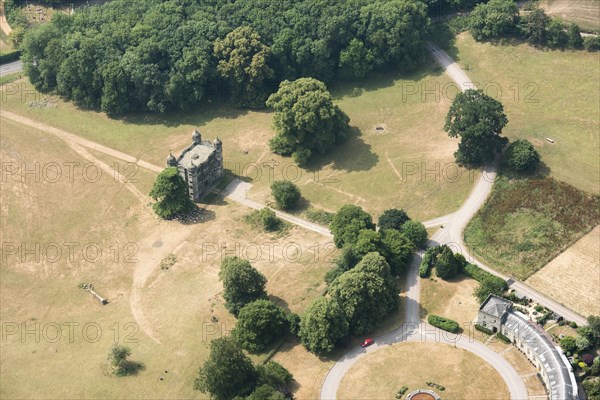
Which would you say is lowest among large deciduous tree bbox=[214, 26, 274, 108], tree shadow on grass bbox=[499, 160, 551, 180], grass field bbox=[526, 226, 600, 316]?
grass field bbox=[526, 226, 600, 316]

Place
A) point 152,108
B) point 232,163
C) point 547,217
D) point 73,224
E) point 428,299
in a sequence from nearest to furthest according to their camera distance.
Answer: point 428,299 < point 547,217 < point 73,224 < point 232,163 < point 152,108

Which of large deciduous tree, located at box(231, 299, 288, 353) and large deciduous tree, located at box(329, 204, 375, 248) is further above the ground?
large deciduous tree, located at box(329, 204, 375, 248)

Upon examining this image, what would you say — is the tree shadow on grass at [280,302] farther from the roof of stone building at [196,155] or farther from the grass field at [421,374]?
the roof of stone building at [196,155]

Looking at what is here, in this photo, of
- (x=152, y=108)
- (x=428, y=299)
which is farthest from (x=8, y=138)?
(x=428, y=299)

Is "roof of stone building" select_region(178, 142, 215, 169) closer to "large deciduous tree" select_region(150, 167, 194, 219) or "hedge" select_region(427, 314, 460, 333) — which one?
"large deciduous tree" select_region(150, 167, 194, 219)

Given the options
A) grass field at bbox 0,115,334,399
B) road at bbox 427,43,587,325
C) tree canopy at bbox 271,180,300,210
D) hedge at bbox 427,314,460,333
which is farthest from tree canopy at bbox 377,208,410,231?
hedge at bbox 427,314,460,333

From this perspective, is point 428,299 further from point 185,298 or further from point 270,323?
point 185,298

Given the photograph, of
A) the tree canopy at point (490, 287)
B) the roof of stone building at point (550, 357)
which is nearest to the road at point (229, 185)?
the tree canopy at point (490, 287)
